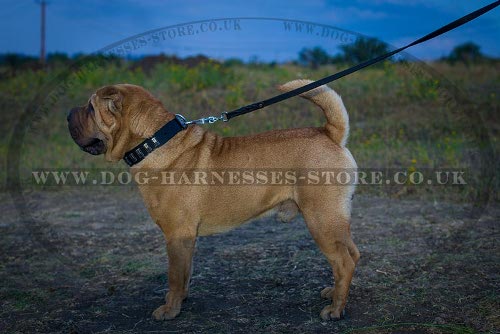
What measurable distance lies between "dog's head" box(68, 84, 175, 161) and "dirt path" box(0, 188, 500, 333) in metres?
1.38

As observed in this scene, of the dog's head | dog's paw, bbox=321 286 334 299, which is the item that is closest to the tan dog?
the dog's head

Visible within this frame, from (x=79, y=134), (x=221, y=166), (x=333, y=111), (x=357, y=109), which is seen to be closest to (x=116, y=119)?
(x=79, y=134)

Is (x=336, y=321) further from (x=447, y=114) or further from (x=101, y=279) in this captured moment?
(x=447, y=114)

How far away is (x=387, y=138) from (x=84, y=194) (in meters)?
6.19

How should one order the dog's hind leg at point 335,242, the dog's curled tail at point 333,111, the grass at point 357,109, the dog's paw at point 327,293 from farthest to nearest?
the grass at point 357,109
the dog's paw at point 327,293
the dog's curled tail at point 333,111
the dog's hind leg at point 335,242

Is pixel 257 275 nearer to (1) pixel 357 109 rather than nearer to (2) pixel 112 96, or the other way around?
(2) pixel 112 96

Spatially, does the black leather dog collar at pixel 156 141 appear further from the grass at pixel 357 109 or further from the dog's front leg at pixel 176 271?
the grass at pixel 357 109

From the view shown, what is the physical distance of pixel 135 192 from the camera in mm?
8781

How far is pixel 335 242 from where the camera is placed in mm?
4016

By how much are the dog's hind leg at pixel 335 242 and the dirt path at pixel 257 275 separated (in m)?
0.14

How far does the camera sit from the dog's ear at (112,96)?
412 cm

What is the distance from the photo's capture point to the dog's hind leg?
3992 millimetres

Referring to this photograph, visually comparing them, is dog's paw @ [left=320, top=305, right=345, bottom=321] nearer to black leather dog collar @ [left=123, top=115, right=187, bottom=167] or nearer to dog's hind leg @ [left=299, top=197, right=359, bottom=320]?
dog's hind leg @ [left=299, top=197, right=359, bottom=320]

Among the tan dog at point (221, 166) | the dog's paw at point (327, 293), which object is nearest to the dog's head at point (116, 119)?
the tan dog at point (221, 166)
